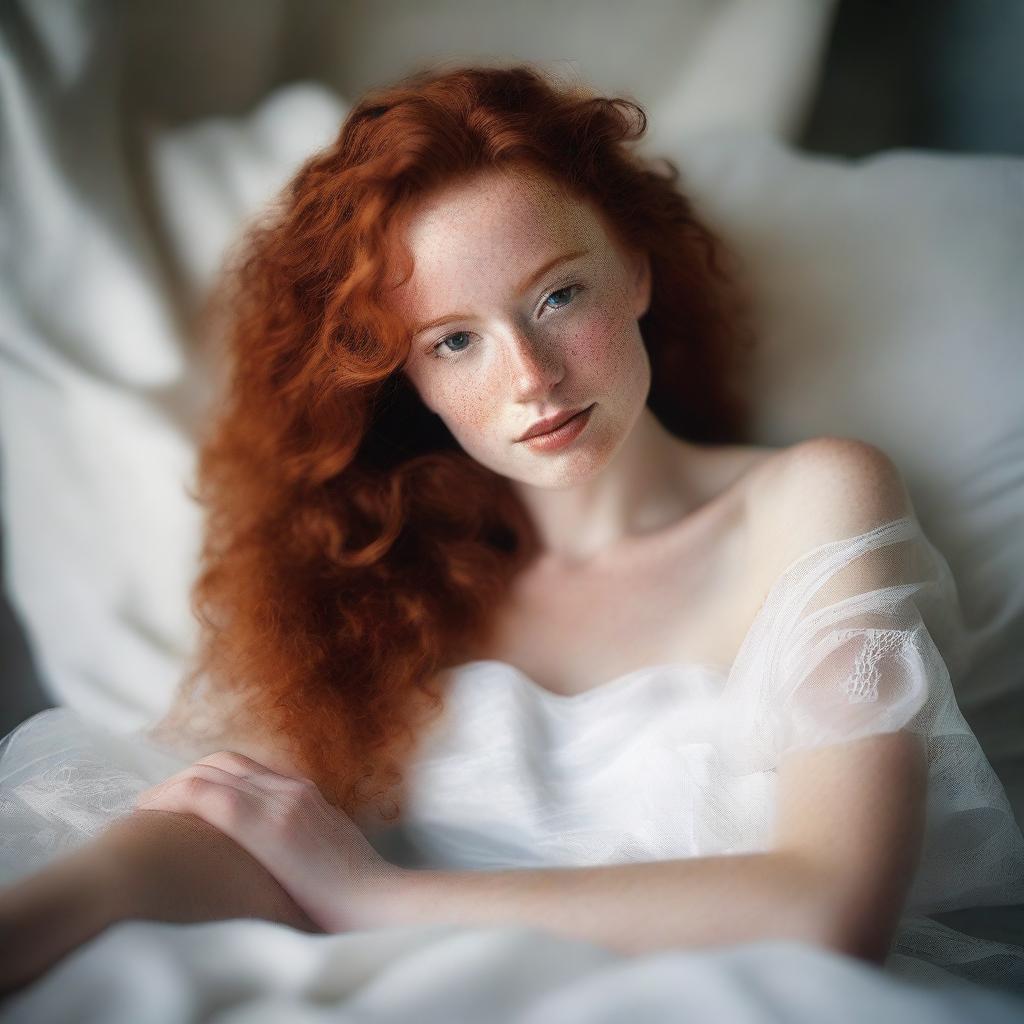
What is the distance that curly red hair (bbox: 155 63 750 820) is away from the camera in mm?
1414

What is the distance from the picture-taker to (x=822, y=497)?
1374 mm

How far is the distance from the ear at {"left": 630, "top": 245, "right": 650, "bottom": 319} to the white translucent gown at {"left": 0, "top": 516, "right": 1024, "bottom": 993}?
497 millimetres

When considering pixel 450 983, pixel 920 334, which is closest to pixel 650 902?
pixel 450 983

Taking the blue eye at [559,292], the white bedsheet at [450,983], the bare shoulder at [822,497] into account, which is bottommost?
the white bedsheet at [450,983]

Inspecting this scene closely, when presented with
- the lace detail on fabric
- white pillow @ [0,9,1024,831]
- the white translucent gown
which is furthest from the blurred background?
the lace detail on fabric

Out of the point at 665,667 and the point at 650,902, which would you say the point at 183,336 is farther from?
the point at 650,902

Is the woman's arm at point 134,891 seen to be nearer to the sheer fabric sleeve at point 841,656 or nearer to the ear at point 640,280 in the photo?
the sheer fabric sleeve at point 841,656

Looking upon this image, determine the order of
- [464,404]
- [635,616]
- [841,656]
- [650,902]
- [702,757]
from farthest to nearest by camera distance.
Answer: [635,616] < [464,404] < [702,757] < [841,656] < [650,902]

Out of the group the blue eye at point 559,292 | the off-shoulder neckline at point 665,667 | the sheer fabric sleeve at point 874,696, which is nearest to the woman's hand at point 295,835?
the off-shoulder neckline at point 665,667

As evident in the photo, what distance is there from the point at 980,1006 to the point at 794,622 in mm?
456

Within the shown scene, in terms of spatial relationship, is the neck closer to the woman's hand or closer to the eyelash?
the eyelash

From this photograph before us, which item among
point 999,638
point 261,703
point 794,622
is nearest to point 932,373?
point 999,638

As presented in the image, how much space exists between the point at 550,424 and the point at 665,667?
15.1 inches

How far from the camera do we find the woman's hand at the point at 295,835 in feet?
3.94
